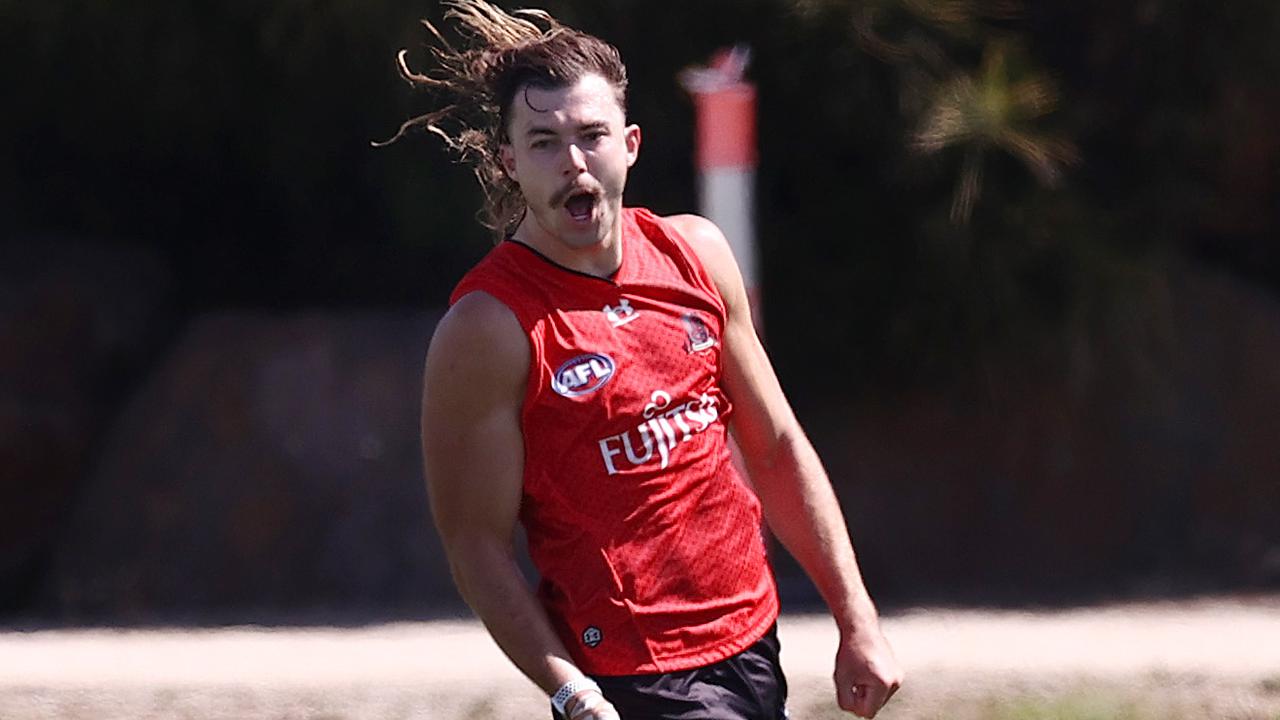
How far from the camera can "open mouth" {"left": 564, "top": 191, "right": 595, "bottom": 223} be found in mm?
2568

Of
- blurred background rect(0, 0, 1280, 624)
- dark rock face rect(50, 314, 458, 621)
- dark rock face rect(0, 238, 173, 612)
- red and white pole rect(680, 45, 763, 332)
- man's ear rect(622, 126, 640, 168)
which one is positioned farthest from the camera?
dark rock face rect(0, 238, 173, 612)

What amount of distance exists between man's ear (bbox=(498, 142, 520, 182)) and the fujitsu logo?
374 millimetres

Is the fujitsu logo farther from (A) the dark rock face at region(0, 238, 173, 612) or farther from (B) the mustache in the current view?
(A) the dark rock face at region(0, 238, 173, 612)

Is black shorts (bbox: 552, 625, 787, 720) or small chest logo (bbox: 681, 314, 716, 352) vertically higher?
small chest logo (bbox: 681, 314, 716, 352)

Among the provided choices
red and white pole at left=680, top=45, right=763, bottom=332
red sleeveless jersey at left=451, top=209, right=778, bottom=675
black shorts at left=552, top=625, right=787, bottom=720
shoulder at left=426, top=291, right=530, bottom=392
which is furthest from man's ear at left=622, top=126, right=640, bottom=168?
red and white pole at left=680, top=45, right=763, bottom=332

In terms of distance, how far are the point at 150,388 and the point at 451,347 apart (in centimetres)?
539

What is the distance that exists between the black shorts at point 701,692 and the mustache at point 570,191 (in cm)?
63

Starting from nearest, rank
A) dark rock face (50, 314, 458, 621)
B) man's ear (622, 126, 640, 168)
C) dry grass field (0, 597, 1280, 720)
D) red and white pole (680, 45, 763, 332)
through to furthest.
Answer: man's ear (622, 126, 640, 168), dry grass field (0, 597, 1280, 720), red and white pole (680, 45, 763, 332), dark rock face (50, 314, 458, 621)

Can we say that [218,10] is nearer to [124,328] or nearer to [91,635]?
[124,328]

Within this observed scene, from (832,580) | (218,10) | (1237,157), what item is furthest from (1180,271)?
(832,580)

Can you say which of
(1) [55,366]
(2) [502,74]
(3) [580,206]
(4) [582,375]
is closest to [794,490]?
(4) [582,375]

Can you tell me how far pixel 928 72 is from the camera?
21.5 ft

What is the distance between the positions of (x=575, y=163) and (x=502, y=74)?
0.23m

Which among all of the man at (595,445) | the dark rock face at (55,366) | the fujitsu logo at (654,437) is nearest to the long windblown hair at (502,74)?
the man at (595,445)
